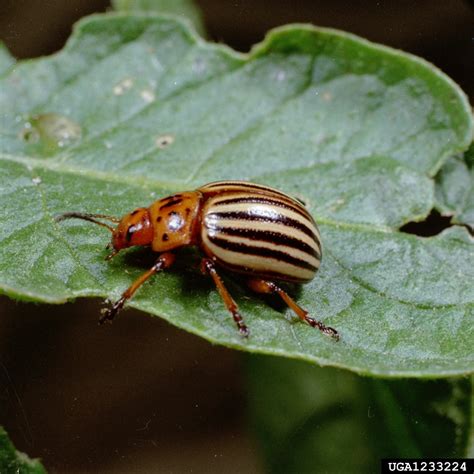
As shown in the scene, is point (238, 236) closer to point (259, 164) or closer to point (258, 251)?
point (258, 251)

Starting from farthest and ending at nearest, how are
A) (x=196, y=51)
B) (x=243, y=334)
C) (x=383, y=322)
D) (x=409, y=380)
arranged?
1. (x=196, y=51)
2. (x=409, y=380)
3. (x=383, y=322)
4. (x=243, y=334)

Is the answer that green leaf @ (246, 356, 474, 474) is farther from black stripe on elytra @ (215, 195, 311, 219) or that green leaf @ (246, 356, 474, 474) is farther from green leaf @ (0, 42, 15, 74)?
green leaf @ (0, 42, 15, 74)

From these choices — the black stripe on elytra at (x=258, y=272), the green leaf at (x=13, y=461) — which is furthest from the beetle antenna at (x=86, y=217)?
the green leaf at (x=13, y=461)

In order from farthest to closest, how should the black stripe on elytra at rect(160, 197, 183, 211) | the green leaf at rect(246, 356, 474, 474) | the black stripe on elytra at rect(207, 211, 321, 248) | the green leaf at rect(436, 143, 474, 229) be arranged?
the green leaf at rect(436, 143, 474, 229), the green leaf at rect(246, 356, 474, 474), the black stripe on elytra at rect(160, 197, 183, 211), the black stripe on elytra at rect(207, 211, 321, 248)

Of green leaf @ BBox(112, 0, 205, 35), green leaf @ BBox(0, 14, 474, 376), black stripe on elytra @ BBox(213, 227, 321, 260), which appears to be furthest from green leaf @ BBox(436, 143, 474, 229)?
green leaf @ BBox(112, 0, 205, 35)

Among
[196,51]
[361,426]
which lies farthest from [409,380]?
[196,51]

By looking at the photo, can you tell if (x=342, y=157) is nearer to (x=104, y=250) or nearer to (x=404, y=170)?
(x=404, y=170)
